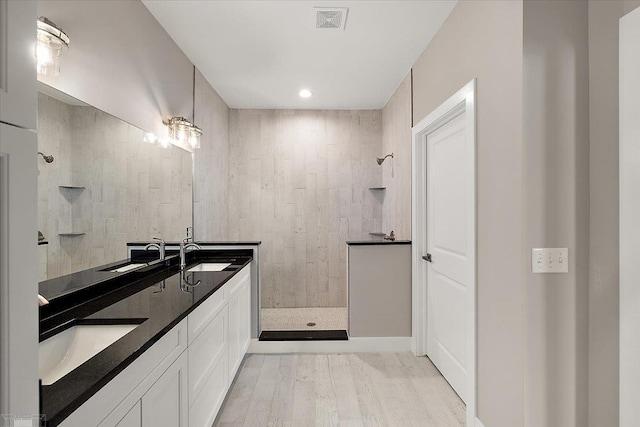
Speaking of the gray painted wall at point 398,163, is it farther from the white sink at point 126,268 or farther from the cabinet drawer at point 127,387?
the cabinet drawer at point 127,387

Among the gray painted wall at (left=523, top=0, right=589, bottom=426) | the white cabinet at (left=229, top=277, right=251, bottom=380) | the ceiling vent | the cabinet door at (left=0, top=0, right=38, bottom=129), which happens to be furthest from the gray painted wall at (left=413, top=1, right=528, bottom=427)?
the cabinet door at (left=0, top=0, right=38, bottom=129)

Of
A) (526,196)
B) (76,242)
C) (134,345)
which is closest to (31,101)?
(134,345)

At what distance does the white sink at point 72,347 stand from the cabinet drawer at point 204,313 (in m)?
0.31

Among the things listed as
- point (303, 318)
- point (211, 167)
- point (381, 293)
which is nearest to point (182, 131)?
point (211, 167)

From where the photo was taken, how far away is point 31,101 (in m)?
0.64

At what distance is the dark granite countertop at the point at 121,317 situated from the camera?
85cm

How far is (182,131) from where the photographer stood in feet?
9.56

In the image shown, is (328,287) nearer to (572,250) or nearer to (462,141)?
(462,141)

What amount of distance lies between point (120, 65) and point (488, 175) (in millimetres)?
2220

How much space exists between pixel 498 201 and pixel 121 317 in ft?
5.85

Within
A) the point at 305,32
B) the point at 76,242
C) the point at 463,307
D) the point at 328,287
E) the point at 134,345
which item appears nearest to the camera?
the point at 134,345
